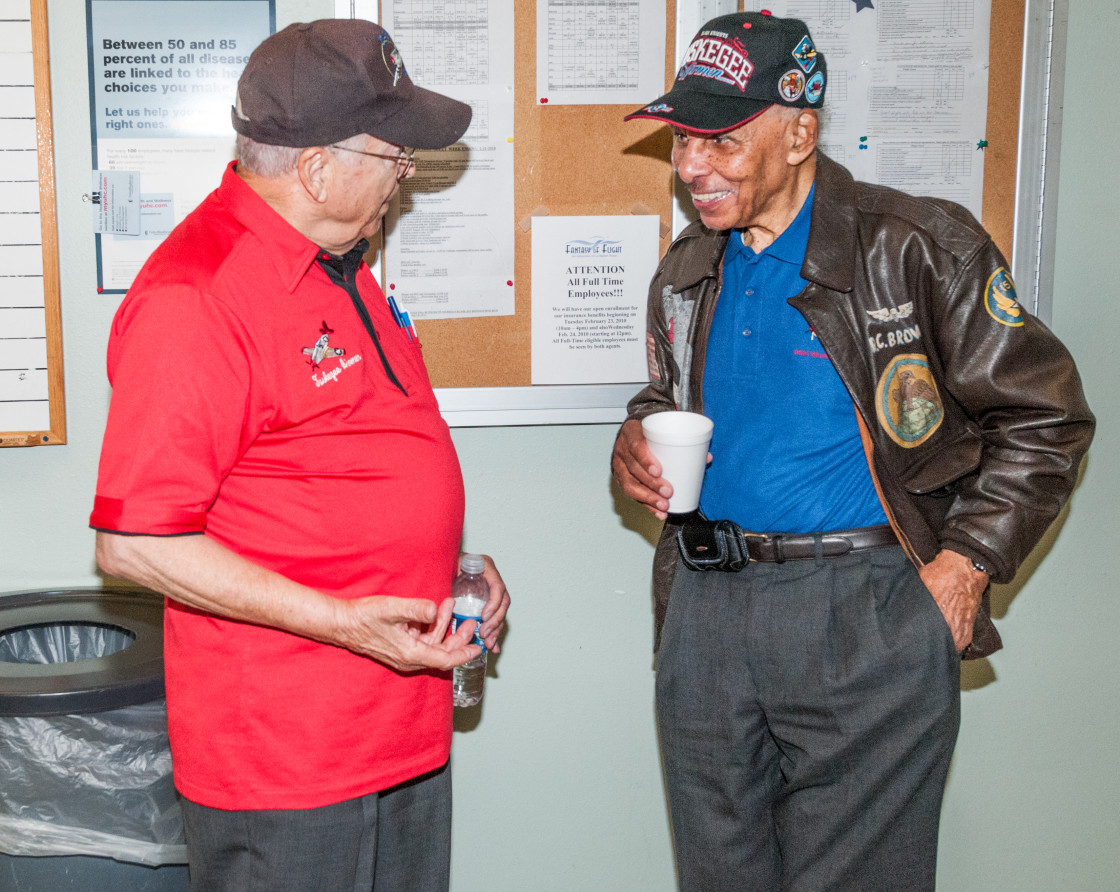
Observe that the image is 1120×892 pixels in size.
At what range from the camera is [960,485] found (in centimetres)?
160

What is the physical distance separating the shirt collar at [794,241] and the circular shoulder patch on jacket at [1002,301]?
0.27 metres

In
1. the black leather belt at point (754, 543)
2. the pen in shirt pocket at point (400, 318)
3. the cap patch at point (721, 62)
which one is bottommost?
the black leather belt at point (754, 543)

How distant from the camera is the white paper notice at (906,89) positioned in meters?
2.02

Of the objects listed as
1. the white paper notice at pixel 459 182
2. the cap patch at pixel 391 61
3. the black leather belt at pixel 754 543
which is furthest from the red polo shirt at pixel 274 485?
the white paper notice at pixel 459 182

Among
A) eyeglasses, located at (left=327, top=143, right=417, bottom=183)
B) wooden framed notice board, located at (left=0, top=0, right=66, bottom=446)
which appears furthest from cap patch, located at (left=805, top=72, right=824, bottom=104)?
wooden framed notice board, located at (left=0, top=0, right=66, bottom=446)

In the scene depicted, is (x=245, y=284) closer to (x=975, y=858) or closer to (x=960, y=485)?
(x=960, y=485)

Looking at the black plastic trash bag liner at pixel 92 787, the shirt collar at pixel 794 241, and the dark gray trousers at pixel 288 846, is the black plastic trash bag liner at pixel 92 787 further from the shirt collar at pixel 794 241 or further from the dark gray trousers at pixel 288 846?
the shirt collar at pixel 794 241

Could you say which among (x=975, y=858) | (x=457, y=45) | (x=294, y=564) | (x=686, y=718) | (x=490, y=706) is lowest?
(x=975, y=858)

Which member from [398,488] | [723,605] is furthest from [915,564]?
[398,488]

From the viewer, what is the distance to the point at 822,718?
1569 millimetres

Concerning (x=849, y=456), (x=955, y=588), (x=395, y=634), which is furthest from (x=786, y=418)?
(x=395, y=634)

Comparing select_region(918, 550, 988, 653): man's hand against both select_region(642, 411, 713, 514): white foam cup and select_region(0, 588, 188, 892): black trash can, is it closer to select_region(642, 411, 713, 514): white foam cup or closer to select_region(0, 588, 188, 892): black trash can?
select_region(642, 411, 713, 514): white foam cup

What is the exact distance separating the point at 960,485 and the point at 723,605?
40 centimetres

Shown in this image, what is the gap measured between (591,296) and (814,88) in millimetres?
620
